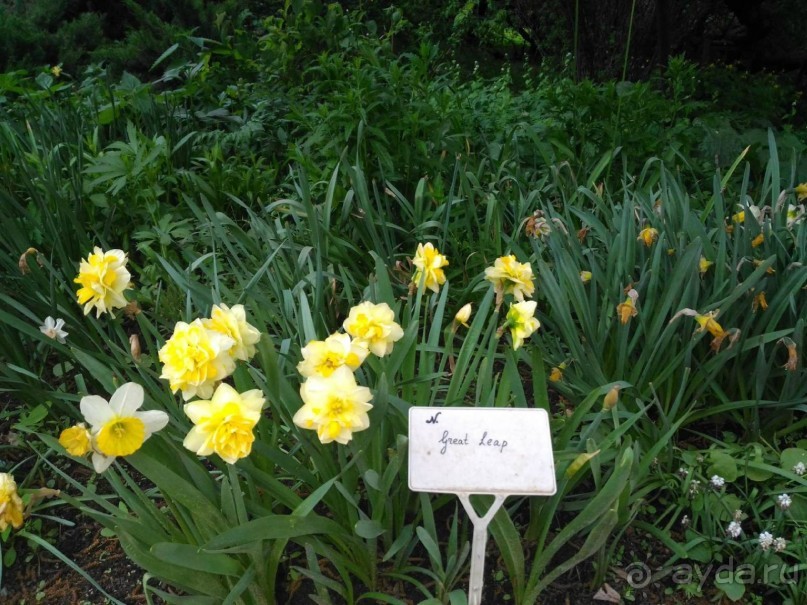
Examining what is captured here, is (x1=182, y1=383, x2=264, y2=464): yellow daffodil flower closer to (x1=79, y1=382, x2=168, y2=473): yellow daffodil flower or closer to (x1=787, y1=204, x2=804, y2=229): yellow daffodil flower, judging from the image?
(x1=79, y1=382, x2=168, y2=473): yellow daffodil flower

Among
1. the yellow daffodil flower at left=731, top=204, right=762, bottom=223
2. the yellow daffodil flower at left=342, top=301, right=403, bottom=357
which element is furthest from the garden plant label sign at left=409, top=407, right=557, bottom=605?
the yellow daffodil flower at left=731, top=204, right=762, bottom=223

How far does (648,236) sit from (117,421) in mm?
1496

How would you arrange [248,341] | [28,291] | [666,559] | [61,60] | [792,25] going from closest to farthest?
[248,341] → [666,559] → [28,291] → [61,60] → [792,25]

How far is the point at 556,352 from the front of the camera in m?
2.13

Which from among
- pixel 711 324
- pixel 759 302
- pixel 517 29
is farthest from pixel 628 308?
pixel 517 29

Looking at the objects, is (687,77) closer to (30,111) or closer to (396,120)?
Answer: (396,120)

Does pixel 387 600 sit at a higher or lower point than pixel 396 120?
lower

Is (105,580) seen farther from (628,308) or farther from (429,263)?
(628,308)

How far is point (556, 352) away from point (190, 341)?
4.11ft

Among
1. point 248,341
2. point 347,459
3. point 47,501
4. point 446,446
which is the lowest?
point 47,501

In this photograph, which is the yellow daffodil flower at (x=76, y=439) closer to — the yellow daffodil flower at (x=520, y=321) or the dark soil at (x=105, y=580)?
the dark soil at (x=105, y=580)

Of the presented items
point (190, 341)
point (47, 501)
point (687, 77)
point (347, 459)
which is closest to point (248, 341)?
point (190, 341)

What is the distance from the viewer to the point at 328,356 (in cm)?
124

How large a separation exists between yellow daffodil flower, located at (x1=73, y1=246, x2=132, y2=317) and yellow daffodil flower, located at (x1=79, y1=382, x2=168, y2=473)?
0.38m
